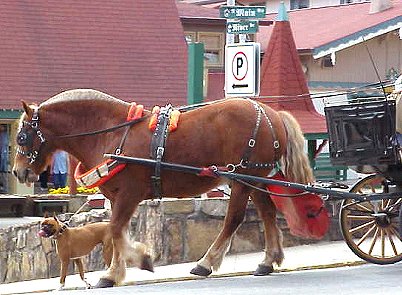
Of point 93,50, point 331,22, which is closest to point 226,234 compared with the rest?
point 93,50

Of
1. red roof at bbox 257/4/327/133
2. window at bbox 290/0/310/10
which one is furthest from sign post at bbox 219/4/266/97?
window at bbox 290/0/310/10

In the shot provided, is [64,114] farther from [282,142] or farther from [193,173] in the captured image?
[282,142]

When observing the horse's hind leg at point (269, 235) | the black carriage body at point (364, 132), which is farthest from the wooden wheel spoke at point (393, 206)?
the horse's hind leg at point (269, 235)

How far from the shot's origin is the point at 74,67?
32.1 m

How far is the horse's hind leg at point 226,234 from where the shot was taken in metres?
11.8

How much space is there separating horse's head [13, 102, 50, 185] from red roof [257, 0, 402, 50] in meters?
23.3

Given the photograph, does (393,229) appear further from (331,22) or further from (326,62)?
(331,22)

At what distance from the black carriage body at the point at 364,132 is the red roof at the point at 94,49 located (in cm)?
1926

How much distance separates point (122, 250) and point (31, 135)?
5.22 ft

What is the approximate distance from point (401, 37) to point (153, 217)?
916 inches

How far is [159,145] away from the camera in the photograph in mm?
11719

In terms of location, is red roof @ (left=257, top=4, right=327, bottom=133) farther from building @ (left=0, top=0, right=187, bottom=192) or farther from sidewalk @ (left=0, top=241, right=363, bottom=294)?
sidewalk @ (left=0, top=241, right=363, bottom=294)

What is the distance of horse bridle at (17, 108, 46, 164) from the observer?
39.5ft

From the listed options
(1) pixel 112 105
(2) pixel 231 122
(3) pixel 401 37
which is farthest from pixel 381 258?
(3) pixel 401 37
